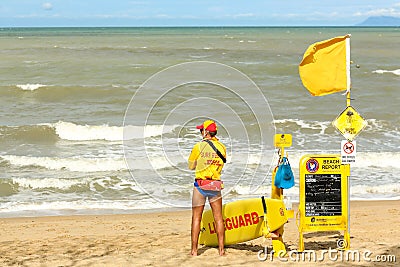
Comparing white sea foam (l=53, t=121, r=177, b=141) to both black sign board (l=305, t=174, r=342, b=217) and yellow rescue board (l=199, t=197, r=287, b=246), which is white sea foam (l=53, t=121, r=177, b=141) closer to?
yellow rescue board (l=199, t=197, r=287, b=246)

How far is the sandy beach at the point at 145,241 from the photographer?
6.28 m

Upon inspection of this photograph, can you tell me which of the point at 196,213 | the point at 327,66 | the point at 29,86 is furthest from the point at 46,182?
the point at 29,86

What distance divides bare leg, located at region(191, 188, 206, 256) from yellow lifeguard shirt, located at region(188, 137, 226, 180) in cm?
24

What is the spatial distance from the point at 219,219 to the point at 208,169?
0.62m

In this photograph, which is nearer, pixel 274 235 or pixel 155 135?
pixel 274 235

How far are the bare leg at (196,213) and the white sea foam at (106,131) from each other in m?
9.17

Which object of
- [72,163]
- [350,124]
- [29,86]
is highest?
[29,86]

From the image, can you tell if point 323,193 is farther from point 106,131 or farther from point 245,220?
point 106,131

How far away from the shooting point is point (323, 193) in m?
6.16

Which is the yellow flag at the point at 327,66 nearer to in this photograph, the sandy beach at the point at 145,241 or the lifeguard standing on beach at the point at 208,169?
the lifeguard standing on beach at the point at 208,169

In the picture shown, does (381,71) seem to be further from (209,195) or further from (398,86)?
(209,195)

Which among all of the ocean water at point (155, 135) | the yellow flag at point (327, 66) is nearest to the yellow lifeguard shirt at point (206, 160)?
the yellow flag at point (327, 66)

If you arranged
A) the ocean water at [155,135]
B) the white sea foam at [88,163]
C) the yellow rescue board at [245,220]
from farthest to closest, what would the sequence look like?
the white sea foam at [88,163] < the ocean water at [155,135] < the yellow rescue board at [245,220]

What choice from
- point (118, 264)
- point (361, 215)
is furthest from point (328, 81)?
point (361, 215)
